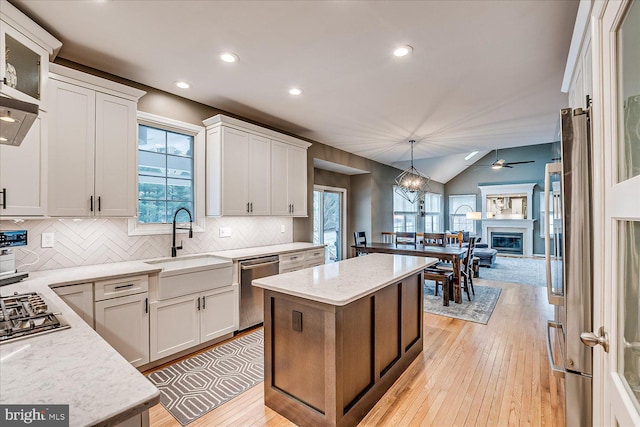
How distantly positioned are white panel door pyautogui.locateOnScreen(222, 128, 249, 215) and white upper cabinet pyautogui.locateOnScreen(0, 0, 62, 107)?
1.61 m

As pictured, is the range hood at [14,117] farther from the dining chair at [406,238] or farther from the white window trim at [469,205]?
the white window trim at [469,205]

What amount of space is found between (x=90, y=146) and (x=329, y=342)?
97.5 inches

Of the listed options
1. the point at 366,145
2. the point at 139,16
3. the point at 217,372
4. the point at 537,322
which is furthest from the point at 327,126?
the point at 537,322

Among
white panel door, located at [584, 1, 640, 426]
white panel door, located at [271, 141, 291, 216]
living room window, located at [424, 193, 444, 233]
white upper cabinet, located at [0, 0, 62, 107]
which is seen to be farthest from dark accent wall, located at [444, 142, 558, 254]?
white upper cabinet, located at [0, 0, 62, 107]

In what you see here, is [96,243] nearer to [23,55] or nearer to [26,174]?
[26,174]

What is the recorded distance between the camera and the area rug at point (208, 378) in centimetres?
212

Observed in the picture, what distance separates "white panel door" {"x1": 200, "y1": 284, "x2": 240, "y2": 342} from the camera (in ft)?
9.70

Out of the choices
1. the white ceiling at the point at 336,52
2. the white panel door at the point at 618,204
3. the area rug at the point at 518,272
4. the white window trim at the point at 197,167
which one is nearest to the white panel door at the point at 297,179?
the white ceiling at the point at 336,52

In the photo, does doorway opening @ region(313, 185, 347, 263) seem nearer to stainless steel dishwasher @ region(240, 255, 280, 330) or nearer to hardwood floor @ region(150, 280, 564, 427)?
stainless steel dishwasher @ region(240, 255, 280, 330)

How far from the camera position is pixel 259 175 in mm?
3922

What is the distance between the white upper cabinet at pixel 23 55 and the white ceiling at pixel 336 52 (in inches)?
4.4

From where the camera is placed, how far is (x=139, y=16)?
2023 mm

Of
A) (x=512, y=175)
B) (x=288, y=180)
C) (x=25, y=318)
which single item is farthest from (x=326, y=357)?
(x=512, y=175)

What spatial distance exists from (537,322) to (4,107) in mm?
5079
